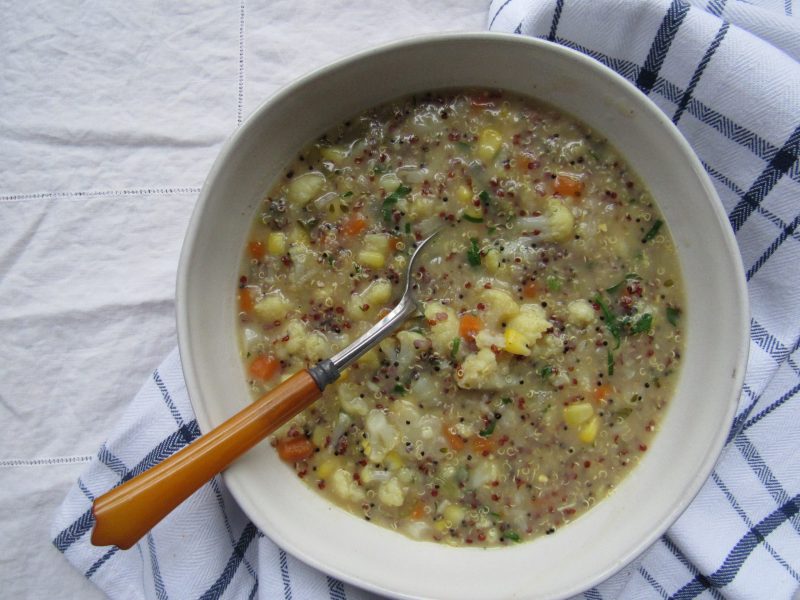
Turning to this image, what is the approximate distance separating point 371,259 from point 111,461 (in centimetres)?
146

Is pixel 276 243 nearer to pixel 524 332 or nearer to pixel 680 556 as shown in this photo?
pixel 524 332

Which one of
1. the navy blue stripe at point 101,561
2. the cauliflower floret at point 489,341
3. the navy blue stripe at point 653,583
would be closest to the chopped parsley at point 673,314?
the cauliflower floret at point 489,341

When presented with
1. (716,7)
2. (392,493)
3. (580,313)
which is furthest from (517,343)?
(716,7)

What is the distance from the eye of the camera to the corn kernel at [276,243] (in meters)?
2.76

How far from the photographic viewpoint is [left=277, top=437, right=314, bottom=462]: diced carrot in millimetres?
2771

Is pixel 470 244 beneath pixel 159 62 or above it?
above

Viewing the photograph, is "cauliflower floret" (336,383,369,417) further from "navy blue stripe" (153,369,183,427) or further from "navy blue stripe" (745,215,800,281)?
"navy blue stripe" (745,215,800,281)

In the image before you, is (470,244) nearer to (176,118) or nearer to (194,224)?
(194,224)

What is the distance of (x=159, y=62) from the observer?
10.5ft

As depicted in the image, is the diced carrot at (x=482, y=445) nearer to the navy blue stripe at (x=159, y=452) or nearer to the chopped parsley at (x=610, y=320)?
the chopped parsley at (x=610, y=320)

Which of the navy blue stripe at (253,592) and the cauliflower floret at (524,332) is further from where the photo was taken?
the navy blue stripe at (253,592)

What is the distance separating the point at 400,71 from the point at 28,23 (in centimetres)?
187

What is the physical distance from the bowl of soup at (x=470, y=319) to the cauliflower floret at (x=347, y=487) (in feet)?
0.05

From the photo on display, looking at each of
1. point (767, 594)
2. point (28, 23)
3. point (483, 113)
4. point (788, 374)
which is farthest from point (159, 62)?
point (767, 594)
